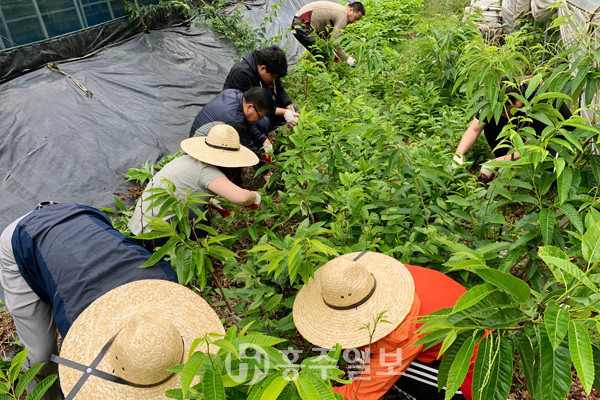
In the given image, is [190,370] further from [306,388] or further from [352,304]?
[352,304]

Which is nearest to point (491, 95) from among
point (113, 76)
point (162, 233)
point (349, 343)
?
point (349, 343)

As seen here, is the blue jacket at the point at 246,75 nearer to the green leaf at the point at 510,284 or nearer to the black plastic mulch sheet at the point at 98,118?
the black plastic mulch sheet at the point at 98,118

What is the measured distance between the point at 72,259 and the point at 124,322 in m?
0.46

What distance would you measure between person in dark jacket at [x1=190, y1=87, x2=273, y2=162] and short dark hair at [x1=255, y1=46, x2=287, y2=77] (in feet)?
1.66

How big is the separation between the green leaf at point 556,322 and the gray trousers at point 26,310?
7.14 ft

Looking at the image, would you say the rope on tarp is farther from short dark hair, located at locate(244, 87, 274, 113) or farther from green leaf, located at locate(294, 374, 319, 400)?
green leaf, located at locate(294, 374, 319, 400)

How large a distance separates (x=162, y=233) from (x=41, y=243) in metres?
0.60

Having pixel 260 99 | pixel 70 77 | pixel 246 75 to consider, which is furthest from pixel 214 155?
pixel 70 77

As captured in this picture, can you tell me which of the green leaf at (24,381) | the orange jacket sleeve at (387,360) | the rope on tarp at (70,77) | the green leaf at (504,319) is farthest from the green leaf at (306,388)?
the rope on tarp at (70,77)

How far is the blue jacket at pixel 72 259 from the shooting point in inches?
64.1

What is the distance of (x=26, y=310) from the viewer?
6.34 ft

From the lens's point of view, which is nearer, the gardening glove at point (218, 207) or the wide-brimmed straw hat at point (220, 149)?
the wide-brimmed straw hat at point (220, 149)

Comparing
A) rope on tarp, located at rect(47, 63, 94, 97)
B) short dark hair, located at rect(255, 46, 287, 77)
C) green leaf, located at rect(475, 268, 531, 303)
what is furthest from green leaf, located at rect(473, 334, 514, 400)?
rope on tarp, located at rect(47, 63, 94, 97)

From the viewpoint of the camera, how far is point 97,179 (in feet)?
12.0
